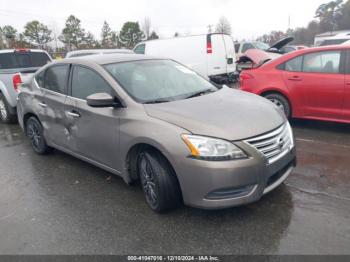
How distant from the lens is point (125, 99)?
3.23 m

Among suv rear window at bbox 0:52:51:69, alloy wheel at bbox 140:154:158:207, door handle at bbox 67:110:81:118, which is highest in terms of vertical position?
suv rear window at bbox 0:52:51:69

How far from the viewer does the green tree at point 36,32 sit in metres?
50.8

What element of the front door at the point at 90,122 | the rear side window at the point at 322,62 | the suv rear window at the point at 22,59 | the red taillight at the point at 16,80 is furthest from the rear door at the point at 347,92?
the suv rear window at the point at 22,59

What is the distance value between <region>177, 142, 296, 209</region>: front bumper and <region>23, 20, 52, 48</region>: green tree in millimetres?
54832

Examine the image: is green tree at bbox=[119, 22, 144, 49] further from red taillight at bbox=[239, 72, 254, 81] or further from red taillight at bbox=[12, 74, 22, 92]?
red taillight at bbox=[239, 72, 254, 81]

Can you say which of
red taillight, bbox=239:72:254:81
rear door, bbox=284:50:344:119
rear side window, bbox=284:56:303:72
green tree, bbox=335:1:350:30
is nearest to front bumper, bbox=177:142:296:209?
rear door, bbox=284:50:344:119

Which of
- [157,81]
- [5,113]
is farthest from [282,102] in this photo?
[5,113]

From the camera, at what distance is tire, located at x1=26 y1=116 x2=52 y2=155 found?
473cm

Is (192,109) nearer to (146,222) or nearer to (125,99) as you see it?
(125,99)

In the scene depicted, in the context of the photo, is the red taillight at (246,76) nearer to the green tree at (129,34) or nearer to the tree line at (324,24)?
the green tree at (129,34)

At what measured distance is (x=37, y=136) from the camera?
16.0 ft

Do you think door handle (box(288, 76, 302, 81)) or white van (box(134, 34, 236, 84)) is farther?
white van (box(134, 34, 236, 84))

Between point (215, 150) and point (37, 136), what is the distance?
3424 mm

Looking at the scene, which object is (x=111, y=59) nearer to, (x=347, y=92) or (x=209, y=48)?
(x=347, y=92)
